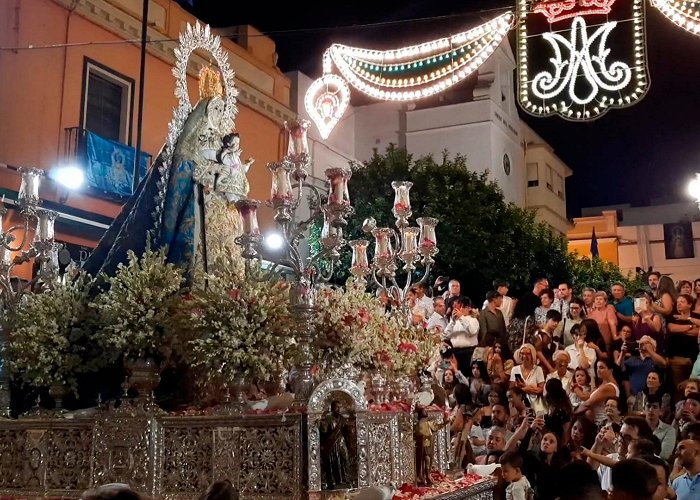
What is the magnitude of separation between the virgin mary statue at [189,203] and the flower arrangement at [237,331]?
0.77 metres

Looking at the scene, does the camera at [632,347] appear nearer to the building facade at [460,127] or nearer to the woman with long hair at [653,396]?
the woman with long hair at [653,396]

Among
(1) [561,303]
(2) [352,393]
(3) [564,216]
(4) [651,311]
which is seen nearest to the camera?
(2) [352,393]

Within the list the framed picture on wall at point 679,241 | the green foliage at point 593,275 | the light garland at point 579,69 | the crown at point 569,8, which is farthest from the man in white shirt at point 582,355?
the framed picture on wall at point 679,241

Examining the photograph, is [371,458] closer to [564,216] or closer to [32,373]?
[32,373]

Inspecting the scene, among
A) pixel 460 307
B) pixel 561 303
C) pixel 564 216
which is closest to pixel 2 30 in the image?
pixel 460 307

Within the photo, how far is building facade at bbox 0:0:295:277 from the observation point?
41.3 ft

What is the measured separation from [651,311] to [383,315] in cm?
467

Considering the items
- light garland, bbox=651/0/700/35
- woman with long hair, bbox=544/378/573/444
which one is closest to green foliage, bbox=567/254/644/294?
woman with long hair, bbox=544/378/573/444

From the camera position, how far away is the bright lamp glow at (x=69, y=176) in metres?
12.2

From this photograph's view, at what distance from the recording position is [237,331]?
4.67 metres

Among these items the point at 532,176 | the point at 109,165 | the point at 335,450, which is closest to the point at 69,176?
the point at 109,165

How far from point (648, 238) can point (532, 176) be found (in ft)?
19.1

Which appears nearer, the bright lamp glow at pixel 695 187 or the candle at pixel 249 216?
the candle at pixel 249 216

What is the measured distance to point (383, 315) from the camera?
6020mm
